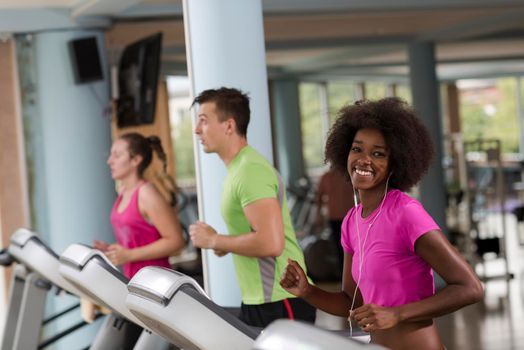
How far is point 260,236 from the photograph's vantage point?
3.19 meters

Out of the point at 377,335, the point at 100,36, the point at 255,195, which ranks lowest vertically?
the point at 377,335

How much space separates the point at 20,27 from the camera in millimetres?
6633

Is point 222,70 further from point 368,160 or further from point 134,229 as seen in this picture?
point 368,160

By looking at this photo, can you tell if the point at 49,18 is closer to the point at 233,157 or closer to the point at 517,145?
the point at 233,157

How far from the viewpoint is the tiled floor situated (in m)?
6.86

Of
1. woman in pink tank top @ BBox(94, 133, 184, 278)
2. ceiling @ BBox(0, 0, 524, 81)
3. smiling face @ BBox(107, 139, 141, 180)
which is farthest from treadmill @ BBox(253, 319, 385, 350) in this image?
ceiling @ BBox(0, 0, 524, 81)

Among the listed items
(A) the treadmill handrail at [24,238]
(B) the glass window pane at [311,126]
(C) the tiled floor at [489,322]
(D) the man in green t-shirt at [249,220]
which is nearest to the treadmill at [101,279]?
(D) the man in green t-shirt at [249,220]

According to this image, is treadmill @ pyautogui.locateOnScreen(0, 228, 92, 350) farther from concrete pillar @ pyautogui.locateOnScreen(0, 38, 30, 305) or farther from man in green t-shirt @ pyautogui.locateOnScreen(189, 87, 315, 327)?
concrete pillar @ pyautogui.locateOnScreen(0, 38, 30, 305)

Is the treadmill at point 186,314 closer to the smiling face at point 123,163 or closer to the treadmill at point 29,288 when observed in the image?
the treadmill at point 29,288

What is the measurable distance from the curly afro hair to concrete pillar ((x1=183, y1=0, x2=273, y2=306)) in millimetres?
1530

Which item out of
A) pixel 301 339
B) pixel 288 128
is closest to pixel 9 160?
pixel 301 339

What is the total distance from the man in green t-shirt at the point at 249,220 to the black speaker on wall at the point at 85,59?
340 cm

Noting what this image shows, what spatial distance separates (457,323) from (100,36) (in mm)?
3387

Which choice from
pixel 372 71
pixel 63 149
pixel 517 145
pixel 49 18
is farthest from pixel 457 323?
pixel 517 145
